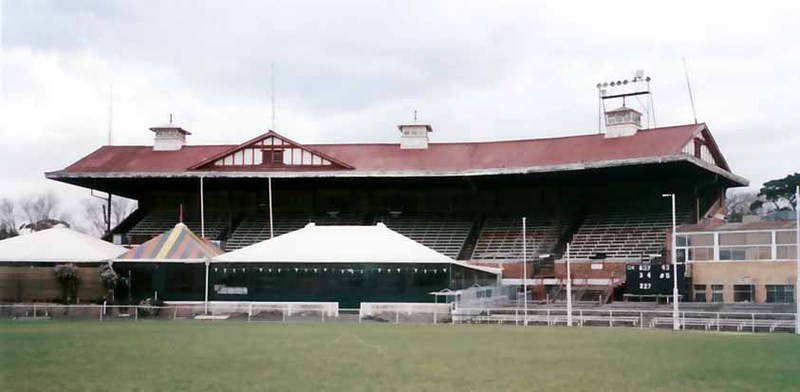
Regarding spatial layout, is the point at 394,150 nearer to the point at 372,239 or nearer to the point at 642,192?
the point at 642,192

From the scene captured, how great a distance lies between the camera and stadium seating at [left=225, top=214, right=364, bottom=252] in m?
56.5

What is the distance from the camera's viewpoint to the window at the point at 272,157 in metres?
57.2

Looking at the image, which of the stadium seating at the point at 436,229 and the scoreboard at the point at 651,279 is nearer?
the scoreboard at the point at 651,279

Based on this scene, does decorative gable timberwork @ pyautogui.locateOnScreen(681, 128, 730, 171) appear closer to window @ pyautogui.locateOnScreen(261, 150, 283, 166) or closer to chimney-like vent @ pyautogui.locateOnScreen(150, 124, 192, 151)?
window @ pyautogui.locateOnScreen(261, 150, 283, 166)

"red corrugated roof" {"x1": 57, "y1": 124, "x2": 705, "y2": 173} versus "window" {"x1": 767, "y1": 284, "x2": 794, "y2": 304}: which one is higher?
"red corrugated roof" {"x1": 57, "y1": 124, "x2": 705, "y2": 173}

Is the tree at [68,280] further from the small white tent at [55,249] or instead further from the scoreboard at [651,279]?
the scoreboard at [651,279]

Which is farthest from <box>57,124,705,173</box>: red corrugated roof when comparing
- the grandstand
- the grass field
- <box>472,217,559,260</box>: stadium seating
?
the grass field

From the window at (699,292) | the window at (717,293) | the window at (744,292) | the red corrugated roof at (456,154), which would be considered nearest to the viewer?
the window at (744,292)

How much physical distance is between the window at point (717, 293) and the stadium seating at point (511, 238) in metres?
9.37

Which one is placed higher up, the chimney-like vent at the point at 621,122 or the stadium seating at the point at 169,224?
the chimney-like vent at the point at 621,122

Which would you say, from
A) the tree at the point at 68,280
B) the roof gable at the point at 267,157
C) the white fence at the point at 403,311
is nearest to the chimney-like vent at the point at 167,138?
the roof gable at the point at 267,157

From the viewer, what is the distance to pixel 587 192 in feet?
185

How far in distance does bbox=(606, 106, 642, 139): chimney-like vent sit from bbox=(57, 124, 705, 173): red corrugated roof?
24.2 inches

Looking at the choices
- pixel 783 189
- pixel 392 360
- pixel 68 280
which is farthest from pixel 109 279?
pixel 783 189
